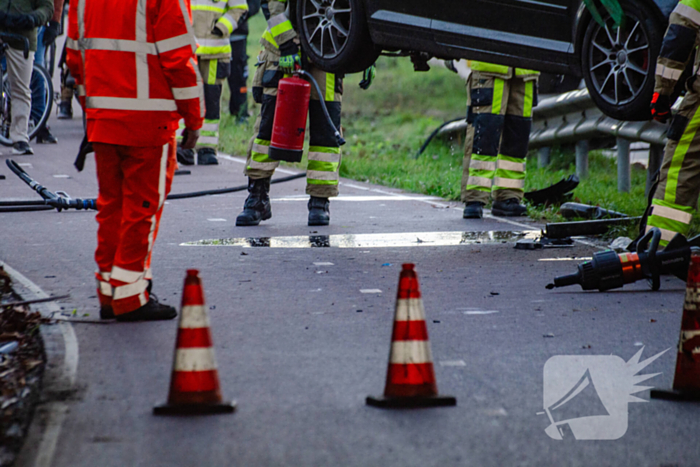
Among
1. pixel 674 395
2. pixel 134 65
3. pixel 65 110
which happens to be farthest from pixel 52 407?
pixel 65 110

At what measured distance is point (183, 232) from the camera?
6871 mm

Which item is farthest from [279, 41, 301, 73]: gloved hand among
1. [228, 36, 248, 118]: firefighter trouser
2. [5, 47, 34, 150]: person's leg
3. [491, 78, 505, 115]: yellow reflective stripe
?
[228, 36, 248, 118]: firefighter trouser

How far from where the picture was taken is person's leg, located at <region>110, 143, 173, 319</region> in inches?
166

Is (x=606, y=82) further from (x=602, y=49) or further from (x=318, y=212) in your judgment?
(x=318, y=212)

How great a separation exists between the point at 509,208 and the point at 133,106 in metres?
4.47

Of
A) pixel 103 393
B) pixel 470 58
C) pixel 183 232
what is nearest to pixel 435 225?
pixel 470 58

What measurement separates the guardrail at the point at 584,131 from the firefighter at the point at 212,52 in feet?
11.7

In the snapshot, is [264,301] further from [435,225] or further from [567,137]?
[567,137]

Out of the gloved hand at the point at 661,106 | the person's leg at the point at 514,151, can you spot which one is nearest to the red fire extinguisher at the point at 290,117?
the person's leg at the point at 514,151

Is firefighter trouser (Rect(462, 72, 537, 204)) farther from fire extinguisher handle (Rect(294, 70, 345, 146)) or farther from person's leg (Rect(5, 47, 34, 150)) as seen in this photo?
person's leg (Rect(5, 47, 34, 150))

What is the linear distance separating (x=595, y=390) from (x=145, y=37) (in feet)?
8.09

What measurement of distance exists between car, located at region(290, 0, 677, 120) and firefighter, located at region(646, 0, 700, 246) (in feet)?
1.26

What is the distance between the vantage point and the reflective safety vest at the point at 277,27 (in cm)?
711

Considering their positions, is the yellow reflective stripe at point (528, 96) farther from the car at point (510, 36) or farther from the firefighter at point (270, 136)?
the firefighter at point (270, 136)
